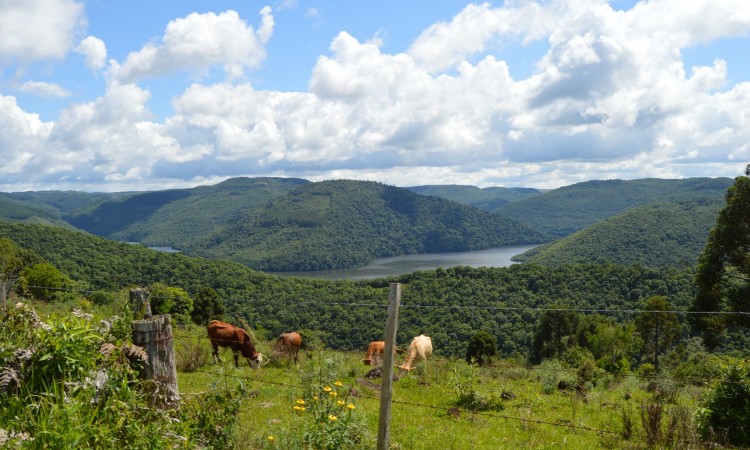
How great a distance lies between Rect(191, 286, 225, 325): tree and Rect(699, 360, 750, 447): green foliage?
4041cm

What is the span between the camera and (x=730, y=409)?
7.24 m

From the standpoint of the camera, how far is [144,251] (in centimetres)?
8781

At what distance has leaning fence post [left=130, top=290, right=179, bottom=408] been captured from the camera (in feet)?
16.7

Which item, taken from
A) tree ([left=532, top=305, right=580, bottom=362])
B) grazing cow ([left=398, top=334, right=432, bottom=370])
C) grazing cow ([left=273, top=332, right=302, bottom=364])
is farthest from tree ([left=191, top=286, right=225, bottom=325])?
tree ([left=532, top=305, right=580, bottom=362])

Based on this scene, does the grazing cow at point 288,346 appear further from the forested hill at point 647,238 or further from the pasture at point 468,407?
the forested hill at point 647,238

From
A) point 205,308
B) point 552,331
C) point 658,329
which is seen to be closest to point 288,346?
point 205,308

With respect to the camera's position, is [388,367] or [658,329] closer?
[388,367]

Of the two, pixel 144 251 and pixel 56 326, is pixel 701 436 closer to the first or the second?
pixel 56 326

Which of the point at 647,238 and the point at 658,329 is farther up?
the point at 647,238

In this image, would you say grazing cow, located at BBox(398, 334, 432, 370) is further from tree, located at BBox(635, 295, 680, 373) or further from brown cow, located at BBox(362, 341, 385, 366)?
tree, located at BBox(635, 295, 680, 373)

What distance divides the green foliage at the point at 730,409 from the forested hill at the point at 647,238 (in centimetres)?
13116

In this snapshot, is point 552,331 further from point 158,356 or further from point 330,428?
point 158,356

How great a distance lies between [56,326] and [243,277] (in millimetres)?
86387

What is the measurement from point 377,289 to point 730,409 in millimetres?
76797
